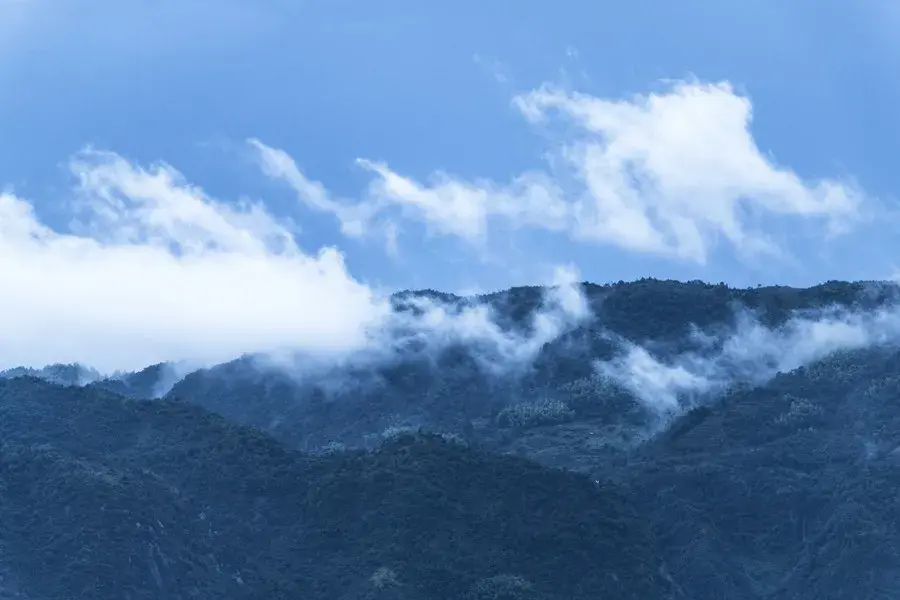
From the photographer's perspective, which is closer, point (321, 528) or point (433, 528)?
point (433, 528)

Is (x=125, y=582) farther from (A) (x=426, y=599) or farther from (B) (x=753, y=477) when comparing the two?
(B) (x=753, y=477)

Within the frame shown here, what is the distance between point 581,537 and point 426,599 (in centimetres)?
1506

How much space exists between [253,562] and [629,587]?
28.3 m

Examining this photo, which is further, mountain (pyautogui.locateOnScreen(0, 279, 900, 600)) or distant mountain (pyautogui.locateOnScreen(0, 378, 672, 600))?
mountain (pyautogui.locateOnScreen(0, 279, 900, 600))

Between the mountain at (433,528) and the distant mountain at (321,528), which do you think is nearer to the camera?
the distant mountain at (321,528)

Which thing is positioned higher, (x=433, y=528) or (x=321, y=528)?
(x=321, y=528)

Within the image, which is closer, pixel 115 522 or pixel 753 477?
pixel 115 522

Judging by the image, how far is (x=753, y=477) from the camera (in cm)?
19888

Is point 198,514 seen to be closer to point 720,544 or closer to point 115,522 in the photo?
point 115,522

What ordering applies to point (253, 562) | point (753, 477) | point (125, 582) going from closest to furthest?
point (125, 582) < point (253, 562) < point (753, 477)

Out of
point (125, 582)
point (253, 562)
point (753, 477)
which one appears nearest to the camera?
point (125, 582)

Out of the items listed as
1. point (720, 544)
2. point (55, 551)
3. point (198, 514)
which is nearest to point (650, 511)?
point (720, 544)

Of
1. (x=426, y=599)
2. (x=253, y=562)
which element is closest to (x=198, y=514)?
(x=253, y=562)

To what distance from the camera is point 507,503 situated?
190 meters
